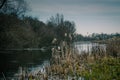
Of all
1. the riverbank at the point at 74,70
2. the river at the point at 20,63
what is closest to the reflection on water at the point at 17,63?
the river at the point at 20,63

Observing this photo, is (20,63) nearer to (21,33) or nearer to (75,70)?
(75,70)

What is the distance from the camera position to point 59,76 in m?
14.2

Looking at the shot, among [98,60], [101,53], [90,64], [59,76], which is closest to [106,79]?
[59,76]

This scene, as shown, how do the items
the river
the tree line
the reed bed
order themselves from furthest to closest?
the tree line, the river, the reed bed

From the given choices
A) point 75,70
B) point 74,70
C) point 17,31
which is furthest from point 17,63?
point 17,31

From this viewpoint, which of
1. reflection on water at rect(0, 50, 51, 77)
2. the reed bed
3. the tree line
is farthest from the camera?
the tree line

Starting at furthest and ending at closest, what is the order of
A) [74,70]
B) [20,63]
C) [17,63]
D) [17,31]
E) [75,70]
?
[17,31], [17,63], [20,63], [74,70], [75,70]

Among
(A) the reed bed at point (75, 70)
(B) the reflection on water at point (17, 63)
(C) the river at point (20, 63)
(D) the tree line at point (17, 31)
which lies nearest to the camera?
(A) the reed bed at point (75, 70)

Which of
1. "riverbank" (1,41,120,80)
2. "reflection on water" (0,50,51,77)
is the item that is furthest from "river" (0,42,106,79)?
"riverbank" (1,41,120,80)

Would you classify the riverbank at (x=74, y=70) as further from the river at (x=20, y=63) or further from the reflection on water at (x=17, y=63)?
the reflection on water at (x=17, y=63)

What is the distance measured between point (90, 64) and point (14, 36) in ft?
118

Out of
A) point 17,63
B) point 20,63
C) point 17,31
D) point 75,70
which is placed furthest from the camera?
point 17,31

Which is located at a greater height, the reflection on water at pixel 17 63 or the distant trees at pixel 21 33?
the distant trees at pixel 21 33

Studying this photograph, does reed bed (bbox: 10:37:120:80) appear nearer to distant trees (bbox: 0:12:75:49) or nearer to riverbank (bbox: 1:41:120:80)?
riverbank (bbox: 1:41:120:80)
